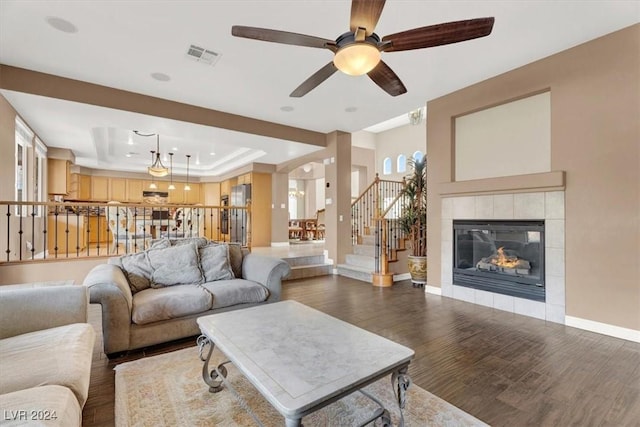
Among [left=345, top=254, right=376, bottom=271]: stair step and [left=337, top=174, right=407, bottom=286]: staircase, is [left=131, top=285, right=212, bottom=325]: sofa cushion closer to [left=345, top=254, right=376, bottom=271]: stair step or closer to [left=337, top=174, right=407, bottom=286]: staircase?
[left=337, top=174, right=407, bottom=286]: staircase

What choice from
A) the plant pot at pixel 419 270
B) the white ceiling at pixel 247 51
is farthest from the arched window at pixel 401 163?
the plant pot at pixel 419 270

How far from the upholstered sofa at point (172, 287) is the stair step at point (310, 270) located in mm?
2164

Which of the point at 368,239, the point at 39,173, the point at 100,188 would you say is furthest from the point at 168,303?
the point at 100,188

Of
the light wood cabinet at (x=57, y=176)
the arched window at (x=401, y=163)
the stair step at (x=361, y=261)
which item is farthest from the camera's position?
the arched window at (x=401, y=163)

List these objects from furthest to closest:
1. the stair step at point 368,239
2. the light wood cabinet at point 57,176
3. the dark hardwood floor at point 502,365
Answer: the light wood cabinet at point 57,176 < the stair step at point 368,239 < the dark hardwood floor at point 502,365

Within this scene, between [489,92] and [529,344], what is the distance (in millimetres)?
3113

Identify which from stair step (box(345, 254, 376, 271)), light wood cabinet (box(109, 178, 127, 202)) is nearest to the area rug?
stair step (box(345, 254, 376, 271))

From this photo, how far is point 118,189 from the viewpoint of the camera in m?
10.3

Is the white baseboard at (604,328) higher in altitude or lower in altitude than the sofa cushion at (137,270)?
lower

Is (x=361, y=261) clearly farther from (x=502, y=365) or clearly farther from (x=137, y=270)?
(x=137, y=270)

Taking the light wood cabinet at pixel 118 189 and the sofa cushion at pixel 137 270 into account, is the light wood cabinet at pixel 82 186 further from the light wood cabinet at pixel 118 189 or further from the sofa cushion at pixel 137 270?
the sofa cushion at pixel 137 270

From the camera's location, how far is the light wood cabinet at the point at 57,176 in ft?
23.2

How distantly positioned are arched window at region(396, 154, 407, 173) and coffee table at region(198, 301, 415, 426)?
9.43 meters

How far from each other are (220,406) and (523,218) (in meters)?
3.83
